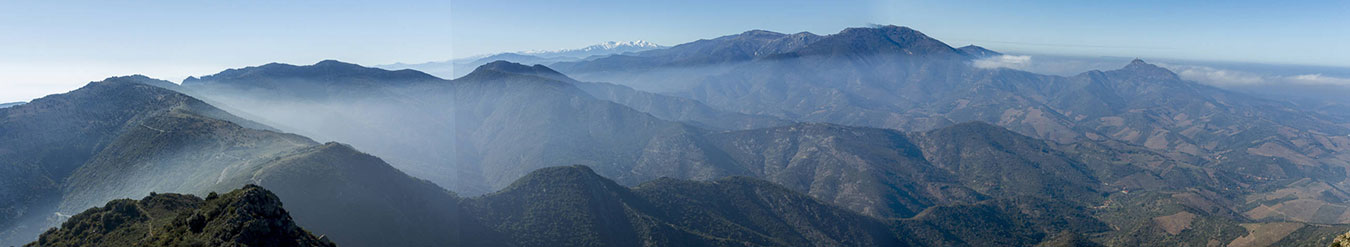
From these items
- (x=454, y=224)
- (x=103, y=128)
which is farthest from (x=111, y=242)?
(x=103, y=128)

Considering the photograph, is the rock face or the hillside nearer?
the rock face

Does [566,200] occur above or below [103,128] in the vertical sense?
below

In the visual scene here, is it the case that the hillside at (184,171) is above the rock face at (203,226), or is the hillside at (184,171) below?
below

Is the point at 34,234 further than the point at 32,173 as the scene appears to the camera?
No

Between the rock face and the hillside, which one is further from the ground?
the rock face

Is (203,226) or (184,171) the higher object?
(203,226)

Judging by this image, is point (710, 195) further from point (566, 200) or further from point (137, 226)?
point (137, 226)

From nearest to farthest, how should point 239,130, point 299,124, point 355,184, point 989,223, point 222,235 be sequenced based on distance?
point 222,235
point 355,184
point 239,130
point 989,223
point 299,124

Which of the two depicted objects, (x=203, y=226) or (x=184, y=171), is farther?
(x=184, y=171)
